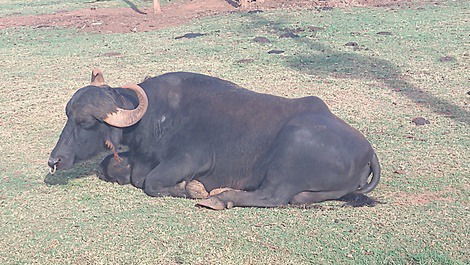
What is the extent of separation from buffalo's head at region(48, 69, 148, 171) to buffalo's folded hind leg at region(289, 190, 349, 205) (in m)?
1.46

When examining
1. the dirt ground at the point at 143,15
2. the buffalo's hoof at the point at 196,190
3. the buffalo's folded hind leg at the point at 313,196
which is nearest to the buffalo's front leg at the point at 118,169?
the buffalo's hoof at the point at 196,190

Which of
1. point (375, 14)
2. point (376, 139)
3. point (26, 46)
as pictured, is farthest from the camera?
point (375, 14)

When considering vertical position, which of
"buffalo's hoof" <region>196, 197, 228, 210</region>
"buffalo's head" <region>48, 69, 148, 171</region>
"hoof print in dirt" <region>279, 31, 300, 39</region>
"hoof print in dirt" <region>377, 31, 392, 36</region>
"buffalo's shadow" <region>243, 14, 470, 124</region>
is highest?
"buffalo's head" <region>48, 69, 148, 171</region>

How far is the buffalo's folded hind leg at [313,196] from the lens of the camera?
17.2ft

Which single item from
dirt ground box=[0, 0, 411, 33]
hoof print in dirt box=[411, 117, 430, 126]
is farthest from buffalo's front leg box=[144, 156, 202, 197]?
dirt ground box=[0, 0, 411, 33]

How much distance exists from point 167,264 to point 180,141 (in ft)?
5.01

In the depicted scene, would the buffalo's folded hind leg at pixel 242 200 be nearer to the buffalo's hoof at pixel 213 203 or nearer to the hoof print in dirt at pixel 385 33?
the buffalo's hoof at pixel 213 203

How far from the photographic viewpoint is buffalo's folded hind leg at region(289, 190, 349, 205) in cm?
525

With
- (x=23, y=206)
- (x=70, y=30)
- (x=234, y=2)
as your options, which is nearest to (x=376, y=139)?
(x=23, y=206)

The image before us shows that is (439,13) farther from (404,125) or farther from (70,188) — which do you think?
(70,188)

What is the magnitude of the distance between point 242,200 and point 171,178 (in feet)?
2.11

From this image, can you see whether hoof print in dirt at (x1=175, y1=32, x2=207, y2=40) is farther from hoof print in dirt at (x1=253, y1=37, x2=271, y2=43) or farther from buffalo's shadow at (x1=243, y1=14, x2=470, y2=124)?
buffalo's shadow at (x1=243, y1=14, x2=470, y2=124)

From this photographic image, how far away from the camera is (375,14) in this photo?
558 inches

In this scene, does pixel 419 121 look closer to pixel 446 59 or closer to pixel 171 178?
pixel 446 59
